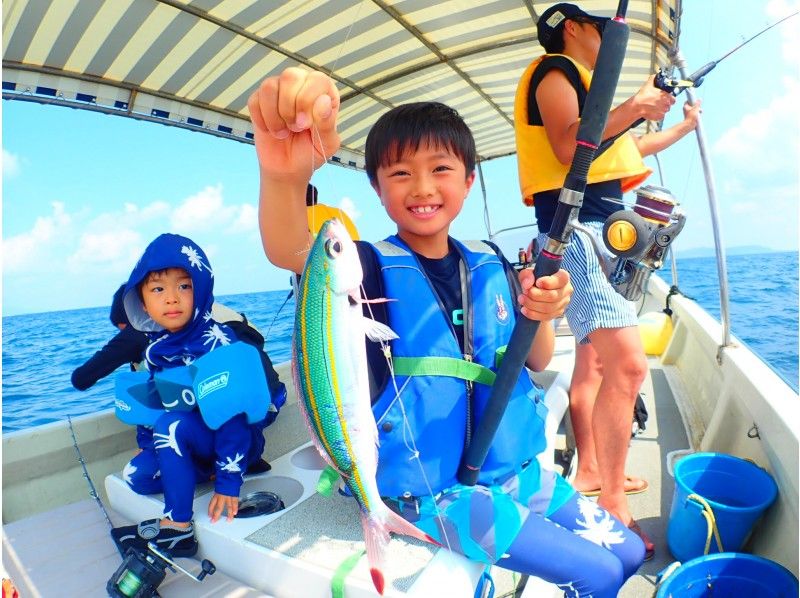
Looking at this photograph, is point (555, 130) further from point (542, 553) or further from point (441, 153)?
point (542, 553)

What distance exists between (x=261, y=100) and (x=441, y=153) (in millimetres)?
694

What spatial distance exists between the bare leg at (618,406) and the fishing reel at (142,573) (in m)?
1.80

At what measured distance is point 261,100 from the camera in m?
1.26

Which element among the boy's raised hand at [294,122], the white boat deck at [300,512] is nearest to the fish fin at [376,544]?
the white boat deck at [300,512]

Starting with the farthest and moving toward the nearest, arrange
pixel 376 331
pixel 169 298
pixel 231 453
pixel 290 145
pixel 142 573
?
pixel 169 298 < pixel 231 453 < pixel 142 573 < pixel 290 145 < pixel 376 331

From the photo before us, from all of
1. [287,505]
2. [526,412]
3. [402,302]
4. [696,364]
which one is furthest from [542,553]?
[696,364]

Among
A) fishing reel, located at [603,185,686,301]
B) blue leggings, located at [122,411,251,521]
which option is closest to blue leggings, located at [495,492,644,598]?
fishing reel, located at [603,185,686,301]

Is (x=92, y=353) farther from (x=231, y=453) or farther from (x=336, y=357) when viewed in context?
(x=336, y=357)

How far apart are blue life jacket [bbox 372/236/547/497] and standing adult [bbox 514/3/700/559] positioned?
77cm

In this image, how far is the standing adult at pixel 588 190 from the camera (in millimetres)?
2371

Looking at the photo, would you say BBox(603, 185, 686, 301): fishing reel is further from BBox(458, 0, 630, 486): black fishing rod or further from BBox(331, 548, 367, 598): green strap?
BBox(331, 548, 367, 598): green strap

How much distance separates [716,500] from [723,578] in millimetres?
717

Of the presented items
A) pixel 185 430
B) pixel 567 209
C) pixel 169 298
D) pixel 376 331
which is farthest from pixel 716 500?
pixel 169 298

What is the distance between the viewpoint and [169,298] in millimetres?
2441
